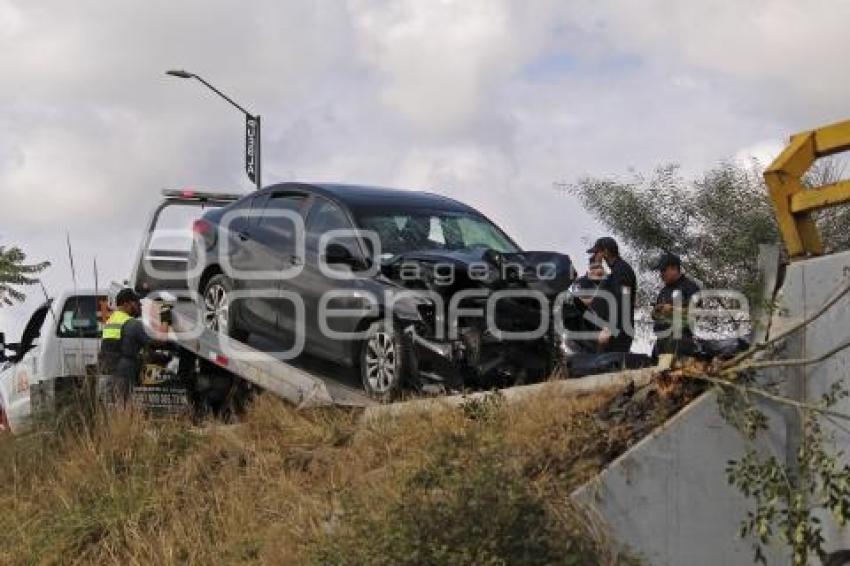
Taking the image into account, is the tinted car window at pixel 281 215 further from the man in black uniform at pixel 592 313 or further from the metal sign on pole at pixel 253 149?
the metal sign on pole at pixel 253 149

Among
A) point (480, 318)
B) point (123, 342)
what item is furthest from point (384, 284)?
point (123, 342)

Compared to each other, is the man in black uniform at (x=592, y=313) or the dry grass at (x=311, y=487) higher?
the man in black uniform at (x=592, y=313)

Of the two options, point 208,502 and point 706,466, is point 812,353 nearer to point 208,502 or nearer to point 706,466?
point 706,466

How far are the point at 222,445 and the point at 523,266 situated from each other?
8.27 feet

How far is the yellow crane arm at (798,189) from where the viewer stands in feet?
23.9

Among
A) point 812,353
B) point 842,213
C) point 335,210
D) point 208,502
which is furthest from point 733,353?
point 842,213

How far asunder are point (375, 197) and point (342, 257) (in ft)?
3.19

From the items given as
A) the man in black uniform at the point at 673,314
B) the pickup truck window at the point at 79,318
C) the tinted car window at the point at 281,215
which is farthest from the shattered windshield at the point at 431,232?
the pickup truck window at the point at 79,318

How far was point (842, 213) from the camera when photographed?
736 inches

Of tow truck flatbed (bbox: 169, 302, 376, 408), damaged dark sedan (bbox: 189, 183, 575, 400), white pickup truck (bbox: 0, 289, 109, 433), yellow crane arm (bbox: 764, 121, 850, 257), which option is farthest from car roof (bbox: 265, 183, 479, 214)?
yellow crane arm (bbox: 764, 121, 850, 257)

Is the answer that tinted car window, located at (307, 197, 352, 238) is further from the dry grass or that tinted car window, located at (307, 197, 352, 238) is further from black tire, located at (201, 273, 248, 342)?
the dry grass

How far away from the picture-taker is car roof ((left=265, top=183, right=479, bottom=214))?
10.5 metres

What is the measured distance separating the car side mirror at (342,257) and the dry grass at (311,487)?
46.9 inches

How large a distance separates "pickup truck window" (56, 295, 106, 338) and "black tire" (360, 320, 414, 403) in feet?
15.6
